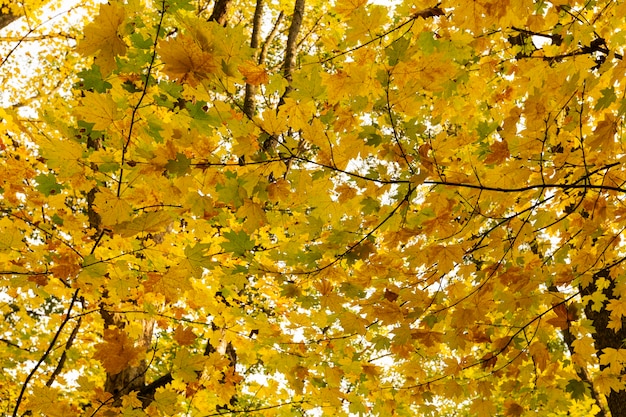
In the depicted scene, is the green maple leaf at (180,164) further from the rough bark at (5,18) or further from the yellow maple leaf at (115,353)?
the rough bark at (5,18)

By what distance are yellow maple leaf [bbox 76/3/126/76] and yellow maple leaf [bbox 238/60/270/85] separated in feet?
1.62

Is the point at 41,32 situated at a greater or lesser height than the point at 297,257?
greater

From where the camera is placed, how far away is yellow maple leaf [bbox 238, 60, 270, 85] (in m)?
1.80

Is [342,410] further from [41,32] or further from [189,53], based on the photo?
[41,32]

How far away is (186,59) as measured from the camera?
1.46 metres

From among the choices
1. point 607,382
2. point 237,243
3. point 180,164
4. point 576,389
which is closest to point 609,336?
point 607,382

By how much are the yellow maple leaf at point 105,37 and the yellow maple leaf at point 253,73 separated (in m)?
0.49

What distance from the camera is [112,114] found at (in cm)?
158

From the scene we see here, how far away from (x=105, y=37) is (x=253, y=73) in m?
0.58

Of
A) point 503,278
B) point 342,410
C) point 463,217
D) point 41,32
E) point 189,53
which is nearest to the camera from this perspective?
point 189,53

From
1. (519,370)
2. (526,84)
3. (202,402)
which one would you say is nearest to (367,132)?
(526,84)

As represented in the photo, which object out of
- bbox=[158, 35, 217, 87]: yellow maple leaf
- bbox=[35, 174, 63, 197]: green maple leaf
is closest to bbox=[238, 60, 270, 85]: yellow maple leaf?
bbox=[158, 35, 217, 87]: yellow maple leaf

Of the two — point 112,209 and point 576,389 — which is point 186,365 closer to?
point 112,209

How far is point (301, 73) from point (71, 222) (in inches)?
70.5
